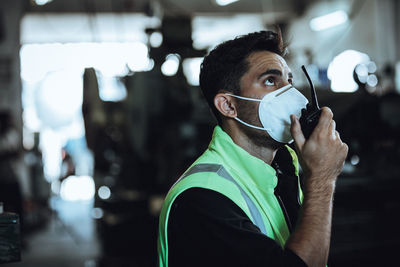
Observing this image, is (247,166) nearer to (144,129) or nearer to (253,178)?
(253,178)

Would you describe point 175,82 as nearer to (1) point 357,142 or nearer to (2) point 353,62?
(1) point 357,142

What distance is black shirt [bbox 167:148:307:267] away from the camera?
1.14 m

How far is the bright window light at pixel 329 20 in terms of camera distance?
35.4ft

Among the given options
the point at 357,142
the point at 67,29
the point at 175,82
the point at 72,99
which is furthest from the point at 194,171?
the point at 67,29

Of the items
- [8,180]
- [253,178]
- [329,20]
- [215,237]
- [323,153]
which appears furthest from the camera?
[329,20]

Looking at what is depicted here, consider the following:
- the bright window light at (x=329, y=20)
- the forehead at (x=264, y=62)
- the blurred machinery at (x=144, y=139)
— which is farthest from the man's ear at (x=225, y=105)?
the bright window light at (x=329, y=20)

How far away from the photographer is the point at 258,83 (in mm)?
1555

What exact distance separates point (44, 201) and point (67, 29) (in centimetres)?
541

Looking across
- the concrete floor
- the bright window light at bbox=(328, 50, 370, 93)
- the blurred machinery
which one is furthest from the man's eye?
the bright window light at bbox=(328, 50, 370, 93)

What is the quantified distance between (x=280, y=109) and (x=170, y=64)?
11.7 feet

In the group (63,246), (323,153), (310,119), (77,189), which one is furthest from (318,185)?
(77,189)

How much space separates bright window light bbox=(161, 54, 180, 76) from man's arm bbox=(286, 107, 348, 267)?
3.67 metres

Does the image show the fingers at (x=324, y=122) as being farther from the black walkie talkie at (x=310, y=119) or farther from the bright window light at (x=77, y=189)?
the bright window light at (x=77, y=189)

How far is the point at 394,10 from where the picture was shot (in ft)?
30.9
